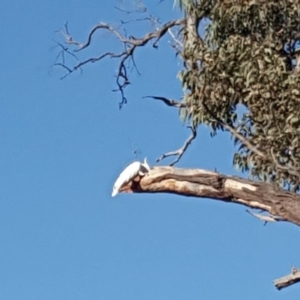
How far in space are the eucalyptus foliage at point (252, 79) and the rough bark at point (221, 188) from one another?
30.2 inches

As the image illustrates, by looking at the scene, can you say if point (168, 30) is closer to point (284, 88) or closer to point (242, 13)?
point (242, 13)

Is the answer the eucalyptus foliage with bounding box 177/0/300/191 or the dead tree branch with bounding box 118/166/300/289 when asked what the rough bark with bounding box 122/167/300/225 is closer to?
the dead tree branch with bounding box 118/166/300/289

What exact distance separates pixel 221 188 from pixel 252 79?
139cm

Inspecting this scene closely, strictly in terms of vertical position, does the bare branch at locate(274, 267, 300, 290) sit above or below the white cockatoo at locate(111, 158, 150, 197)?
below

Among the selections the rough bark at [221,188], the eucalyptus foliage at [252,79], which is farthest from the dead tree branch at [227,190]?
the eucalyptus foliage at [252,79]

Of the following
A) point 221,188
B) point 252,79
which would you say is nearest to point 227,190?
point 221,188

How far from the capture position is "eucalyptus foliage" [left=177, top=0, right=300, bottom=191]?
9.84 metres

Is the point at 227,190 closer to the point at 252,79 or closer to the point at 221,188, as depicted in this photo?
the point at 221,188

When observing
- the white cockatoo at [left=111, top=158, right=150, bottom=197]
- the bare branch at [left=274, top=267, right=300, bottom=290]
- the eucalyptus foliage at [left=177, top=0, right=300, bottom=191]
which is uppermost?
the eucalyptus foliage at [left=177, top=0, right=300, bottom=191]

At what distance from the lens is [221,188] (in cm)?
905

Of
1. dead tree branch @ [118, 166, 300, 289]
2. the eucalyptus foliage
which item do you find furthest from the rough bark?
the eucalyptus foliage

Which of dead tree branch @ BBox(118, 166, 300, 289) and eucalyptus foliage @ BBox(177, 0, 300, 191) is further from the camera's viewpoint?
eucalyptus foliage @ BBox(177, 0, 300, 191)

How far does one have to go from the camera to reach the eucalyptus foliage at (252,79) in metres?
9.84

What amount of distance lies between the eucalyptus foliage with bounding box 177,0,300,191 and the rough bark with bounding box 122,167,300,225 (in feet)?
2.52
